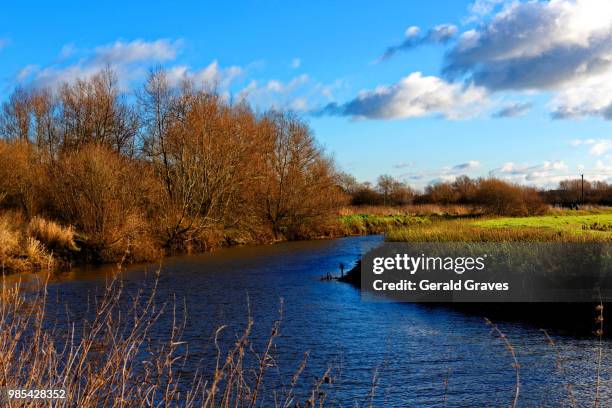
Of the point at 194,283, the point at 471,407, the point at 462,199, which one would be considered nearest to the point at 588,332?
the point at 471,407

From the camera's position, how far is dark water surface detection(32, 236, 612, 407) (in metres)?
8.42

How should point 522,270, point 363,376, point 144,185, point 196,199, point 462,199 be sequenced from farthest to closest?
point 462,199, point 196,199, point 144,185, point 522,270, point 363,376

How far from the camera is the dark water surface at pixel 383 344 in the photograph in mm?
8423

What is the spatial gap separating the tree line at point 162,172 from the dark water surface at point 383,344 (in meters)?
7.86

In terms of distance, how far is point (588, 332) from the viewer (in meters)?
12.2

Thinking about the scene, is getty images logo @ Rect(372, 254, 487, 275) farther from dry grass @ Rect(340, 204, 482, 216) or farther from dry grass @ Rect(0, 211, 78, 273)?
dry grass @ Rect(340, 204, 482, 216)

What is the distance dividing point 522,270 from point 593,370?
22.9 feet

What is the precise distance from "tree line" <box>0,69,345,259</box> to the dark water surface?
7.86 meters

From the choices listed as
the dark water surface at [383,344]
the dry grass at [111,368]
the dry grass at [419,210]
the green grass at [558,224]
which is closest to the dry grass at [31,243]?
Answer: the dark water surface at [383,344]

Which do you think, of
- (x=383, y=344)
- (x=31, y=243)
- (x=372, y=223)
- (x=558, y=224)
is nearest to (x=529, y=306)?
(x=383, y=344)

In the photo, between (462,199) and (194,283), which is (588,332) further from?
(462,199)

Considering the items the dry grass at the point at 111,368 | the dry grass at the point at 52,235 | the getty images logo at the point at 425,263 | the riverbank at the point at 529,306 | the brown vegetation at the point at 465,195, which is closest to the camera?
the dry grass at the point at 111,368

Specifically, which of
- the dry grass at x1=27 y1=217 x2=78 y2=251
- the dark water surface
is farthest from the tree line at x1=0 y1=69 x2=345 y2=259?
the dark water surface

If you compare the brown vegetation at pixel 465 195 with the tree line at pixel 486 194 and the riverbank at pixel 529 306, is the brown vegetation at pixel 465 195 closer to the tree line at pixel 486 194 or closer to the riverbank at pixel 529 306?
the tree line at pixel 486 194
